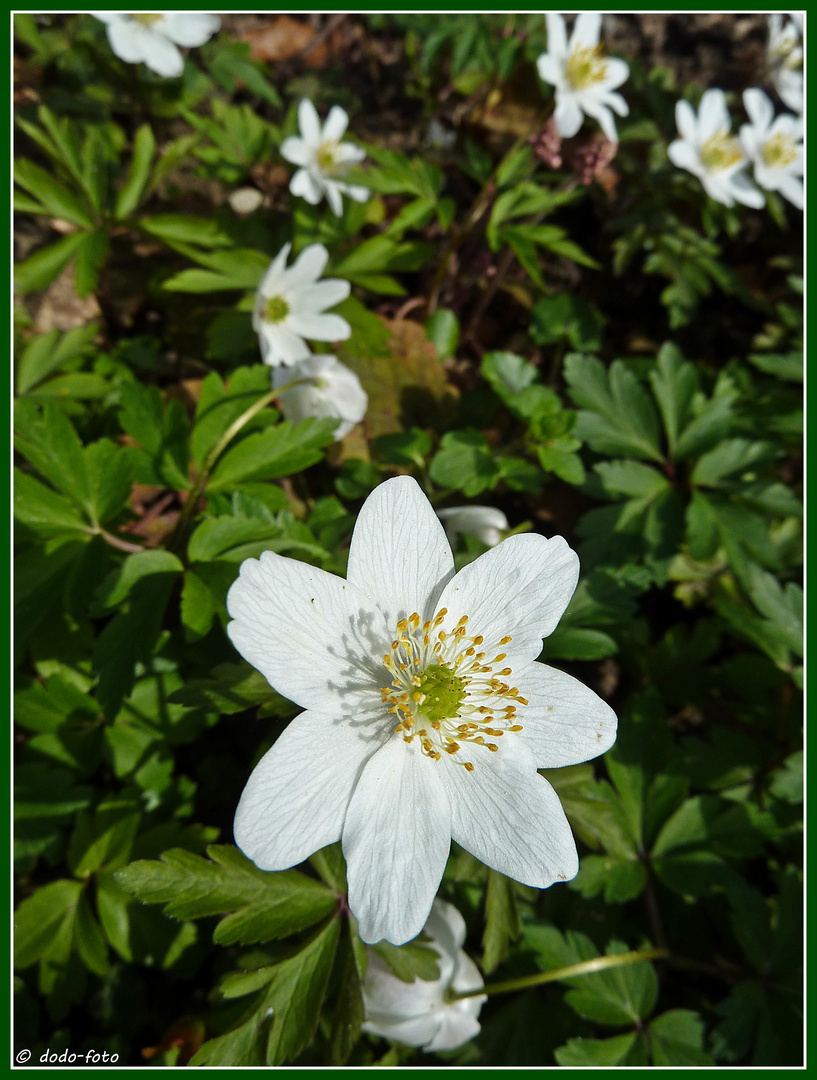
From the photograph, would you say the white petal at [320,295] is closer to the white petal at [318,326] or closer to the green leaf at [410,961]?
the white petal at [318,326]

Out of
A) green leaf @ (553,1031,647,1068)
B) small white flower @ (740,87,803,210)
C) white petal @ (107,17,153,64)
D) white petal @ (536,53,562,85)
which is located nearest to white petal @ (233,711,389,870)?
green leaf @ (553,1031,647,1068)

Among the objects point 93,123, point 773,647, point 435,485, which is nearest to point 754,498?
point 773,647

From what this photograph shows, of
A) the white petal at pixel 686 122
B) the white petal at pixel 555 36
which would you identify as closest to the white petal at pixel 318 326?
the white petal at pixel 555 36

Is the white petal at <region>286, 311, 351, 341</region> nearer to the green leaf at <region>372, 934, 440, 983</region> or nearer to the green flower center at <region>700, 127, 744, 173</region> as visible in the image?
the green leaf at <region>372, 934, 440, 983</region>

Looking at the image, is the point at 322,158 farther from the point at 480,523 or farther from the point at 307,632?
the point at 307,632

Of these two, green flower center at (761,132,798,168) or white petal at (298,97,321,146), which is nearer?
white petal at (298,97,321,146)
